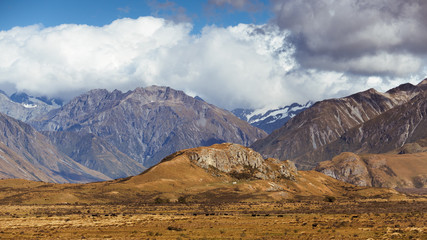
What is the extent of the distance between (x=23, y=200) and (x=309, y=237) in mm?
141283

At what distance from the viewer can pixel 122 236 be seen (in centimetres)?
8931

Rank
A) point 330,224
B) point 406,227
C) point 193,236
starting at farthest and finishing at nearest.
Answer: point 330,224, point 406,227, point 193,236

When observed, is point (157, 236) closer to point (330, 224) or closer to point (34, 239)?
point (34, 239)

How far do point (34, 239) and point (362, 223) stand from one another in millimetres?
58891

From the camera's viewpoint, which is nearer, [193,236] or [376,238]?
[376,238]

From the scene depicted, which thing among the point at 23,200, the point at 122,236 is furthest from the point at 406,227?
the point at 23,200

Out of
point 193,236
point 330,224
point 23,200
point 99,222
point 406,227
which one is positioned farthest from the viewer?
point 23,200

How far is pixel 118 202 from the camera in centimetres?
19950

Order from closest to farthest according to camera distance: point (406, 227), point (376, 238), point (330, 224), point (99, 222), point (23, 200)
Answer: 1. point (376, 238)
2. point (406, 227)
3. point (330, 224)
4. point (99, 222)
5. point (23, 200)

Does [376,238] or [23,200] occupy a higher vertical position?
[23,200]

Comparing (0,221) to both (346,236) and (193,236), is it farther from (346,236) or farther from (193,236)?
(346,236)

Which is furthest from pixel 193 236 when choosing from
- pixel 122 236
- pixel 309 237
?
pixel 309 237

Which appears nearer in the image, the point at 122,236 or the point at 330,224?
the point at 122,236

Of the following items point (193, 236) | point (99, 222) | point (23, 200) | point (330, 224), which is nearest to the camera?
point (193, 236)
